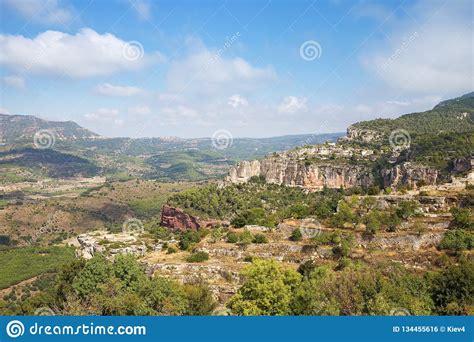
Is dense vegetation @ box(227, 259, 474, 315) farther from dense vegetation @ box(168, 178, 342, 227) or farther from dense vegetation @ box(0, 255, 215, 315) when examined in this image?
dense vegetation @ box(168, 178, 342, 227)

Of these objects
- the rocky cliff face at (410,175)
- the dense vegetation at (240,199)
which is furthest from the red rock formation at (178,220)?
the rocky cliff face at (410,175)

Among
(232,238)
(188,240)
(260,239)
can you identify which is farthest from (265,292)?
(188,240)

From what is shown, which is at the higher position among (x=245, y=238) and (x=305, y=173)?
(x=305, y=173)

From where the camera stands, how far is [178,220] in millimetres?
87562

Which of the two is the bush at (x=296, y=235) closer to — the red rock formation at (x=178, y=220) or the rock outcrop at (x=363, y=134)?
the red rock formation at (x=178, y=220)

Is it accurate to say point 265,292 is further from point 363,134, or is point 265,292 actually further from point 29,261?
point 363,134

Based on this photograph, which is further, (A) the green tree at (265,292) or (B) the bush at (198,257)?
(B) the bush at (198,257)

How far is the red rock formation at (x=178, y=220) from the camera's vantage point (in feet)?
278

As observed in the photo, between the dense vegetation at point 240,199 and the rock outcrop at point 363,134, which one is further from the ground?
the rock outcrop at point 363,134

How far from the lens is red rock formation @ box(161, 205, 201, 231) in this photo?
3339 inches

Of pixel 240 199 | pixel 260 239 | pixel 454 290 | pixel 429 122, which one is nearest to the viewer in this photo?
pixel 454 290

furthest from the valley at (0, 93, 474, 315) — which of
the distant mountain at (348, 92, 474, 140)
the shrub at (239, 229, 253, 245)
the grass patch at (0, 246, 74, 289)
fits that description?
the distant mountain at (348, 92, 474, 140)

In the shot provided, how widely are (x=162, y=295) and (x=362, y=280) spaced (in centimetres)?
1325

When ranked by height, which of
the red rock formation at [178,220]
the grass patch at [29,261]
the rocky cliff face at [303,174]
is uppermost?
the rocky cliff face at [303,174]
